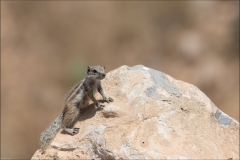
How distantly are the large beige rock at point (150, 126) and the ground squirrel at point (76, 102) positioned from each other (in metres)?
0.10

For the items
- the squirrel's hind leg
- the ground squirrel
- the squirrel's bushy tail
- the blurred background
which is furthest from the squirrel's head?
the blurred background

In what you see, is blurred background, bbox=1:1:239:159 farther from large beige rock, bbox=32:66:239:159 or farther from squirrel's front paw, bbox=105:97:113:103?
squirrel's front paw, bbox=105:97:113:103

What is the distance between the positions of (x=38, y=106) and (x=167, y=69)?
5.74 m

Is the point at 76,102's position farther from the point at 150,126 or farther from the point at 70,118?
the point at 150,126

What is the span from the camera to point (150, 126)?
4840 millimetres

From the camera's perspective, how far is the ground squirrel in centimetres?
543

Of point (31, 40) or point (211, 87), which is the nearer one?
point (211, 87)

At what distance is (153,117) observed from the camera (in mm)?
4949

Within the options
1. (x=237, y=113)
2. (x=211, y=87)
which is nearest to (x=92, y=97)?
(x=237, y=113)

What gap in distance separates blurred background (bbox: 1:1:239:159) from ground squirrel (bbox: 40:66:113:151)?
8.91 metres

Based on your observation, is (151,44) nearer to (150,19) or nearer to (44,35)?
(150,19)

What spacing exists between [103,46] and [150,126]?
1170 cm

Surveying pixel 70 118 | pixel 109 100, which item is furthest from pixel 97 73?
pixel 70 118

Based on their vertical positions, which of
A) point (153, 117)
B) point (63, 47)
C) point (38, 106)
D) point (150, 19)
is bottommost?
point (38, 106)
